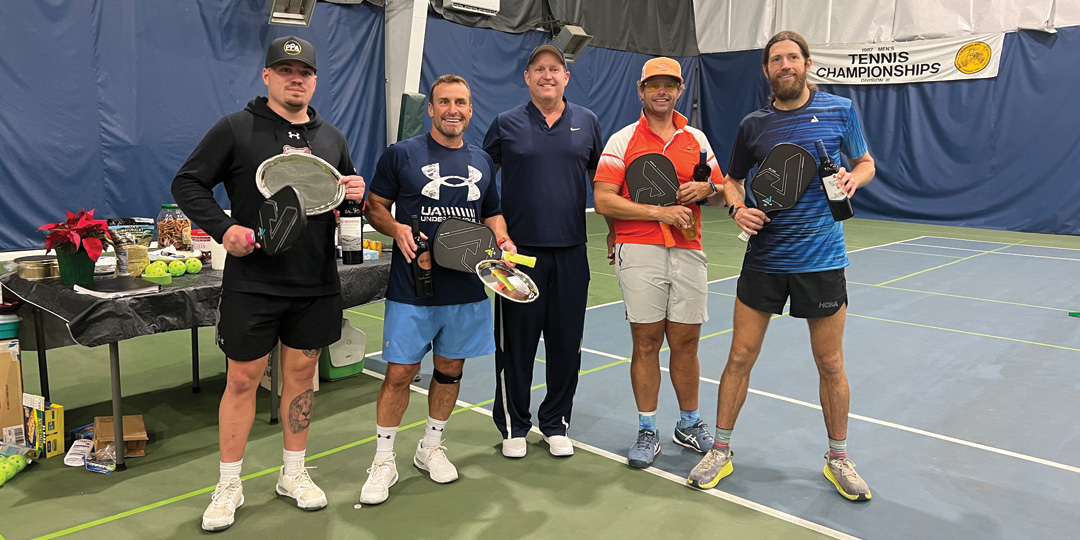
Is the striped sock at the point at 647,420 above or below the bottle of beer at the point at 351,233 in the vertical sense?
below

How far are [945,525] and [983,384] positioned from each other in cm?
219

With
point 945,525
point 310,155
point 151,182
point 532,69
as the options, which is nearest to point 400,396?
point 310,155

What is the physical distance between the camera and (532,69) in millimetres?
3500

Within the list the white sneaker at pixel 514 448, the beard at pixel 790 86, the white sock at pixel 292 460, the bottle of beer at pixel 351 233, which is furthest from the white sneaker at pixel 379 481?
the beard at pixel 790 86

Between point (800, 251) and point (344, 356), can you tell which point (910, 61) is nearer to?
point (800, 251)

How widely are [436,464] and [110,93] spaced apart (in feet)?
27.3

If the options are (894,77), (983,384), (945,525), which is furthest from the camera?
(894,77)

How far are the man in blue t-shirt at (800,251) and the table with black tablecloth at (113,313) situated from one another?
6.72ft

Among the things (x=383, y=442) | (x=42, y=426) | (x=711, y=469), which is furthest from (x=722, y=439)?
(x=42, y=426)

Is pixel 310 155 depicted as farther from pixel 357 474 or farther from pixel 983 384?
pixel 983 384

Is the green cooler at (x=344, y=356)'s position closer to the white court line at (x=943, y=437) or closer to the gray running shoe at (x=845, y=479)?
the white court line at (x=943, y=437)

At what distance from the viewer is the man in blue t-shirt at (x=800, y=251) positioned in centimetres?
311

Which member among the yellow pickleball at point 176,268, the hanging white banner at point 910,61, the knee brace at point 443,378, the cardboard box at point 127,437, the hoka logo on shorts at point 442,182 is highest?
the hanging white banner at point 910,61

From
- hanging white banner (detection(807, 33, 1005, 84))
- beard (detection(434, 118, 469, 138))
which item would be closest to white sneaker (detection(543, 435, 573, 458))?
beard (detection(434, 118, 469, 138))
